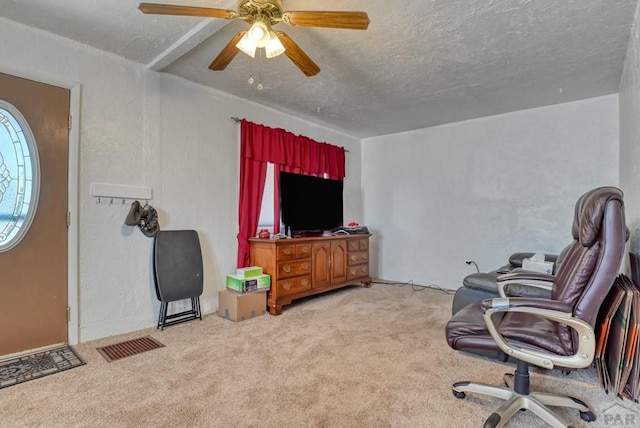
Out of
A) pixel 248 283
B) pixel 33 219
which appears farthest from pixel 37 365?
pixel 248 283

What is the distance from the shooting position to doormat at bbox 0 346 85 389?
1.99 metres

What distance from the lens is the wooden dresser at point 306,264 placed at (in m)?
3.41

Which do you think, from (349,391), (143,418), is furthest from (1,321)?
(349,391)

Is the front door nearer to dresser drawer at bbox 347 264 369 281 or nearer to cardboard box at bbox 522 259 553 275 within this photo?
dresser drawer at bbox 347 264 369 281

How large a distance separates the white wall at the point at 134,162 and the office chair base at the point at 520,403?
2.56m

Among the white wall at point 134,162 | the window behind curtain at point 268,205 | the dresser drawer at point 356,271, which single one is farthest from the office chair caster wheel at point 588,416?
the window behind curtain at point 268,205

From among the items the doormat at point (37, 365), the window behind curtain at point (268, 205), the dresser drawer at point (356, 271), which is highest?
the window behind curtain at point (268, 205)

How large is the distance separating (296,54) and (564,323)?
201cm

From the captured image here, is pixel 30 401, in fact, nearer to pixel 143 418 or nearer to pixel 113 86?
pixel 143 418

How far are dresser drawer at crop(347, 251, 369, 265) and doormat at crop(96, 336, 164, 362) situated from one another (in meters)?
2.55

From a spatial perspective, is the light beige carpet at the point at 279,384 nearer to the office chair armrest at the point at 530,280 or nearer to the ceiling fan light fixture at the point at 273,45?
the office chair armrest at the point at 530,280

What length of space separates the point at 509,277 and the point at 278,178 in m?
2.78

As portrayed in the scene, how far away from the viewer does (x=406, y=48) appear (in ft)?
8.34

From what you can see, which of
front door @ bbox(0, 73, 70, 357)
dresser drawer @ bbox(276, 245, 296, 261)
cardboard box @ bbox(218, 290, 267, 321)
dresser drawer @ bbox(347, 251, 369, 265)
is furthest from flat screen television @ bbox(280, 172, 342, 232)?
front door @ bbox(0, 73, 70, 357)
